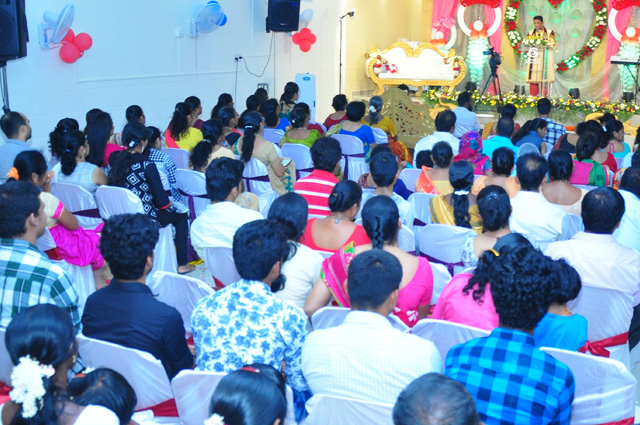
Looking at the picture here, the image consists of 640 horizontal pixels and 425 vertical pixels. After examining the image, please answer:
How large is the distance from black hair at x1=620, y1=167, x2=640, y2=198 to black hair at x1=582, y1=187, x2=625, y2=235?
94cm

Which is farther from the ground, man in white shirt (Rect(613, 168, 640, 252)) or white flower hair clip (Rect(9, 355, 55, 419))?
white flower hair clip (Rect(9, 355, 55, 419))

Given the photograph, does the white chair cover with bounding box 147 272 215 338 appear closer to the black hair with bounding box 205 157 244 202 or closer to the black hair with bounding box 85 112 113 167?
the black hair with bounding box 205 157 244 202

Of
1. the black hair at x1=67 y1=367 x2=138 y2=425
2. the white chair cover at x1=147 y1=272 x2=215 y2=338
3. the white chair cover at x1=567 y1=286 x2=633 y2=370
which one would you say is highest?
the black hair at x1=67 y1=367 x2=138 y2=425

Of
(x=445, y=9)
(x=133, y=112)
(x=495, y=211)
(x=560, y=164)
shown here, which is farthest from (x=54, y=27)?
(x=445, y=9)

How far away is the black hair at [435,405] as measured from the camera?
1414mm

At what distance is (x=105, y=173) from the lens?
4.53 meters

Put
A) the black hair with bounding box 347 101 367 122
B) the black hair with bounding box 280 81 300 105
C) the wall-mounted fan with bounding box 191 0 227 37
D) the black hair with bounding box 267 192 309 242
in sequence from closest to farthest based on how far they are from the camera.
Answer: the black hair with bounding box 267 192 309 242, the black hair with bounding box 347 101 367 122, the black hair with bounding box 280 81 300 105, the wall-mounted fan with bounding box 191 0 227 37

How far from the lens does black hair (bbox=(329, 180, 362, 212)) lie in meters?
3.28

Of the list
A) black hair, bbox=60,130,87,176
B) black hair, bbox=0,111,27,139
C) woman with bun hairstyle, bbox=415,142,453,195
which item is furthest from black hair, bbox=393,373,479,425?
black hair, bbox=0,111,27,139

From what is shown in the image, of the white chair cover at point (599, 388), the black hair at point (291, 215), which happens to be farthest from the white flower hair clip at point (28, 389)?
the black hair at point (291, 215)

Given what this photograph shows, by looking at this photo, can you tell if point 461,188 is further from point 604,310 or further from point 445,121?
point 445,121

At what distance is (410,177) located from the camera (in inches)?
195

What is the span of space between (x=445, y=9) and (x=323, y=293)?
11.6 meters

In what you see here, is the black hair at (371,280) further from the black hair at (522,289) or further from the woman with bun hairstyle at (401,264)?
the woman with bun hairstyle at (401,264)
